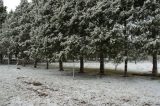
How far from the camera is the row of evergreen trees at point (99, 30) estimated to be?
2795 cm

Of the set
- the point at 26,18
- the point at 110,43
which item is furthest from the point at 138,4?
the point at 26,18

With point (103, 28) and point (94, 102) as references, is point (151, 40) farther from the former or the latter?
point (94, 102)

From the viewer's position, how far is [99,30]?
2806 centimetres

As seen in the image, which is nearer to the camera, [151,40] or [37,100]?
[37,100]

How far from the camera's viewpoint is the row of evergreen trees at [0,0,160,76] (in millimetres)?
27953

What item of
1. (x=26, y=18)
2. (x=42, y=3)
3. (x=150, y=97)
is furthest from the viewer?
(x=26, y=18)

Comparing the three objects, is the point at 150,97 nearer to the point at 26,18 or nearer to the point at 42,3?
the point at 42,3

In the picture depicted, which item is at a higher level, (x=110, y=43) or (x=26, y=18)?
(x=26, y=18)

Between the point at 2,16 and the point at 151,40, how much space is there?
4120cm

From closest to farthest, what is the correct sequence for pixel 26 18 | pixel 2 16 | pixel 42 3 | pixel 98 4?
pixel 98 4 → pixel 42 3 → pixel 26 18 → pixel 2 16

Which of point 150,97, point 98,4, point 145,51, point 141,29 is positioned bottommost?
point 150,97

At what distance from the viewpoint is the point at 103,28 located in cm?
2861

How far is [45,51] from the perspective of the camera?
107ft

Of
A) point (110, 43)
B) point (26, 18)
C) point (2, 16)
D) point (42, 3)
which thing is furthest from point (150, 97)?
point (2, 16)
